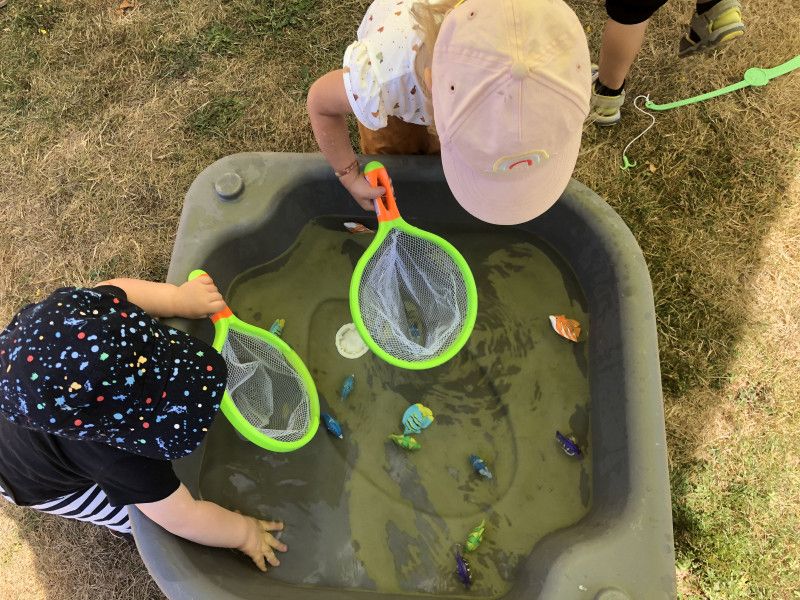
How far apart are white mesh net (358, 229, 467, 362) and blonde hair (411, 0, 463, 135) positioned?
0.37 metres

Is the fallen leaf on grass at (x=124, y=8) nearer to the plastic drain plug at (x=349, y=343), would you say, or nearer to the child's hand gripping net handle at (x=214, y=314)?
the child's hand gripping net handle at (x=214, y=314)

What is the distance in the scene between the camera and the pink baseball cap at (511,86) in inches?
31.4

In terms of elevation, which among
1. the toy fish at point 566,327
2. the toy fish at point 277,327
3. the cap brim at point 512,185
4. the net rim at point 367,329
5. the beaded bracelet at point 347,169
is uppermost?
the cap brim at point 512,185

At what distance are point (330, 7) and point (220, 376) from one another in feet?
4.19

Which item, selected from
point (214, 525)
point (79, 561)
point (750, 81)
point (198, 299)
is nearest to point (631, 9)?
point (750, 81)

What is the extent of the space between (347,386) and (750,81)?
140 cm

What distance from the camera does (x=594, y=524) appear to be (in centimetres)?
112

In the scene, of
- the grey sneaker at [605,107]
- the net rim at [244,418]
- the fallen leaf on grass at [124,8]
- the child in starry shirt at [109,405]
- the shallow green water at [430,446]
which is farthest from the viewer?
the fallen leaf on grass at [124,8]

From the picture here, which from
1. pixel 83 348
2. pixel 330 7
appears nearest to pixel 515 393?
pixel 83 348

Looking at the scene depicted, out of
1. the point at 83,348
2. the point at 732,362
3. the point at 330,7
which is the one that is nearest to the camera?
the point at 83,348

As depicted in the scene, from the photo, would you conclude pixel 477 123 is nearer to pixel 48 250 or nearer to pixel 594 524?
pixel 594 524

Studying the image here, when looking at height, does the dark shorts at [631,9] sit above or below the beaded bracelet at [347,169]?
above

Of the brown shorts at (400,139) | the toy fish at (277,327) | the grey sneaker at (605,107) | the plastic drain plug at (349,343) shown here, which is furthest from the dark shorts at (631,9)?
the toy fish at (277,327)

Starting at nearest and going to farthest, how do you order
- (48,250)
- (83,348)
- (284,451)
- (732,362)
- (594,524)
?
(83,348) → (594,524) → (284,451) → (732,362) → (48,250)
